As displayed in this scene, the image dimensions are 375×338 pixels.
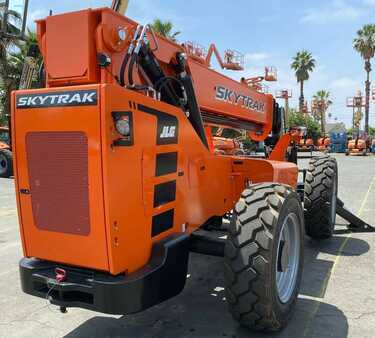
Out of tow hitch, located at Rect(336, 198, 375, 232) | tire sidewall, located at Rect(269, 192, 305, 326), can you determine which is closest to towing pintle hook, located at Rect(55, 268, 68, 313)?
tire sidewall, located at Rect(269, 192, 305, 326)

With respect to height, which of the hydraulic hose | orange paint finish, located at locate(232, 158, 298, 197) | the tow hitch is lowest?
the tow hitch

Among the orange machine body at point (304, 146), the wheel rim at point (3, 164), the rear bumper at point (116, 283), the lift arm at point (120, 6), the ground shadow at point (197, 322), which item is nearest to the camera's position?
the rear bumper at point (116, 283)

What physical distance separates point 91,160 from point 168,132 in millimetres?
766

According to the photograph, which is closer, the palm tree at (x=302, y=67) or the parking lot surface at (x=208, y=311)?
the parking lot surface at (x=208, y=311)

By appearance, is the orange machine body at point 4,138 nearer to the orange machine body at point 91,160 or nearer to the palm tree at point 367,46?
the orange machine body at point 91,160

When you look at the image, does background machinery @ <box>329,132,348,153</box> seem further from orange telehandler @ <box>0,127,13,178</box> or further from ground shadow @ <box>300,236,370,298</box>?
ground shadow @ <box>300,236,370,298</box>

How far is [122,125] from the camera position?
302 cm

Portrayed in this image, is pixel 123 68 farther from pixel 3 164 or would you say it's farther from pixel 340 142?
pixel 340 142

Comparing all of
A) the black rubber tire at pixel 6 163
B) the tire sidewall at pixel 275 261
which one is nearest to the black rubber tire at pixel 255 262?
the tire sidewall at pixel 275 261

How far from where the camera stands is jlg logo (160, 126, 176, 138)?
3.52 meters

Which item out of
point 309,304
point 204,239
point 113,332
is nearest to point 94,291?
point 113,332

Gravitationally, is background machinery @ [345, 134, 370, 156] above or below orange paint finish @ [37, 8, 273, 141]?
below

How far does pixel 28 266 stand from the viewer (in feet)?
11.4

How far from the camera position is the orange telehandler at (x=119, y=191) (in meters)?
3.08
